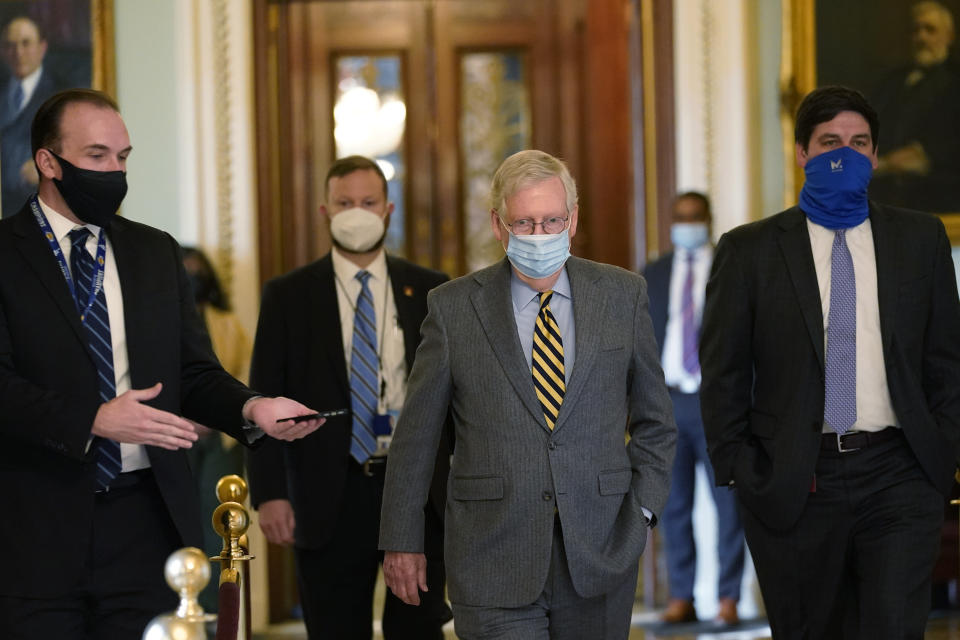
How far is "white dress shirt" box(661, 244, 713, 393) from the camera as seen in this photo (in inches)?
288

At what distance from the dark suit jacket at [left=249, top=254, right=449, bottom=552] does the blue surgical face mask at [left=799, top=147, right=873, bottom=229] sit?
1461 mm

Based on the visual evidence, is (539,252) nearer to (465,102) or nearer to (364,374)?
(364,374)

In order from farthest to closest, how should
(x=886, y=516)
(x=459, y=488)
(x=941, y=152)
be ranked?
(x=941, y=152)
(x=886, y=516)
(x=459, y=488)

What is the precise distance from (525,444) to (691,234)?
4068 mm

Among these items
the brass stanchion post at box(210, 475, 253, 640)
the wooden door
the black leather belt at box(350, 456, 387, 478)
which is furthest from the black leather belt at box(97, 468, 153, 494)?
the wooden door

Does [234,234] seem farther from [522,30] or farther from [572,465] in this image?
[572,465]

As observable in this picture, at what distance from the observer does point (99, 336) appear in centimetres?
342

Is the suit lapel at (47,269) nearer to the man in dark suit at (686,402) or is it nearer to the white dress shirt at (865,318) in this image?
the white dress shirt at (865,318)

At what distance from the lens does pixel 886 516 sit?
3875 mm

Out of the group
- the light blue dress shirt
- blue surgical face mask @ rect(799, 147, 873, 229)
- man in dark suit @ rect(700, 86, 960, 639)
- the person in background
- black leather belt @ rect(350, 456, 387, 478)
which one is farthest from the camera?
the person in background

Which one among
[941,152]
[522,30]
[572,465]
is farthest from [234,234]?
[572,465]

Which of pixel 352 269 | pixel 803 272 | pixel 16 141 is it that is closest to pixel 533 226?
pixel 803 272

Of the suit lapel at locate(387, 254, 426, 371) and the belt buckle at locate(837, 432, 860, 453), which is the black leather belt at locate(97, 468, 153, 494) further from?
the belt buckle at locate(837, 432, 860, 453)

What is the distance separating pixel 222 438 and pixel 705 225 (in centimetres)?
A: 283
